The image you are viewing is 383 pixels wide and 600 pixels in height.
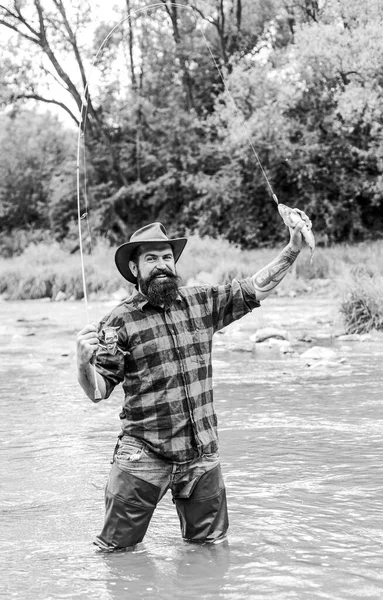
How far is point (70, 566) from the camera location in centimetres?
398

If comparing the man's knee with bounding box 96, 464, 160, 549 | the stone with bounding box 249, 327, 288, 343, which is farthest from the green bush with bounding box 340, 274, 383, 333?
the man's knee with bounding box 96, 464, 160, 549

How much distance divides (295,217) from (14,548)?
2.02 meters

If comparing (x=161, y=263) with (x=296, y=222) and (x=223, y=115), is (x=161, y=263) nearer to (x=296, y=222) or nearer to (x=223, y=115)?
(x=296, y=222)

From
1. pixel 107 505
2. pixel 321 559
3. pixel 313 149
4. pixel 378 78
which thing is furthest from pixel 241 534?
pixel 313 149

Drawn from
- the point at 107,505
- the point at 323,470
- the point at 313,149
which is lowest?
the point at 323,470

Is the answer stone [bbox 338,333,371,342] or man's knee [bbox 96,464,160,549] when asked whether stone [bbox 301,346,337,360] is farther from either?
man's knee [bbox 96,464,160,549]

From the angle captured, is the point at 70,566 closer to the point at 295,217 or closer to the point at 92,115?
the point at 295,217

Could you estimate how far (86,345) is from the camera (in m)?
3.51

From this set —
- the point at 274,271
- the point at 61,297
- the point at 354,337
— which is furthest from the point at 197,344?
the point at 61,297

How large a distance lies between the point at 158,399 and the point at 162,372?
11 cm

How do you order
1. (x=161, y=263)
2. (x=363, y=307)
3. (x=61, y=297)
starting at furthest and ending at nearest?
(x=61, y=297) < (x=363, y=307) < (x=161, y=263)

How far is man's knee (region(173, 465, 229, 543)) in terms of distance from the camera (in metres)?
3.83

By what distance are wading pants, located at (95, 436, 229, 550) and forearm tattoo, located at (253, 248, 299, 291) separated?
782 mm

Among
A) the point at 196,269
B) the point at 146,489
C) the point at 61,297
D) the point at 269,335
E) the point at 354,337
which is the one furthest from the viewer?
the point at 61,297
